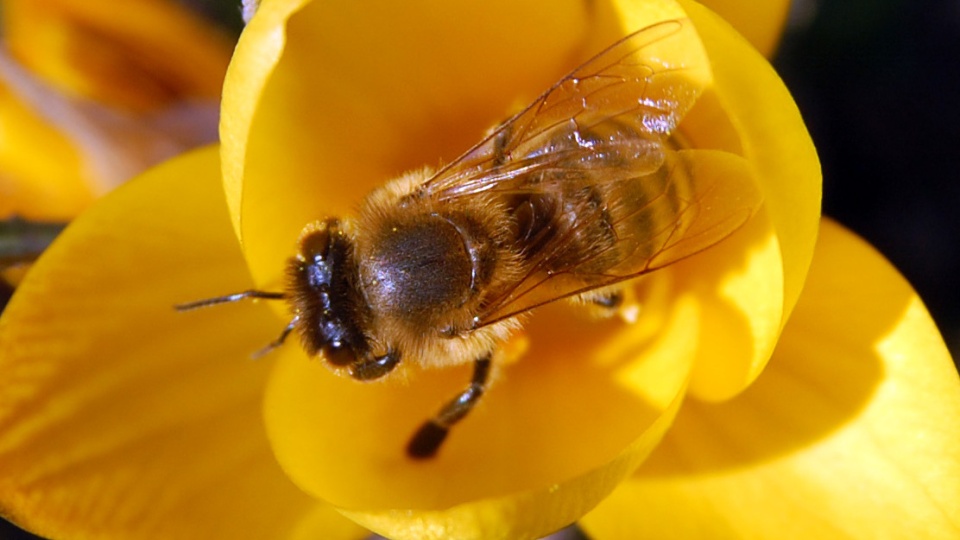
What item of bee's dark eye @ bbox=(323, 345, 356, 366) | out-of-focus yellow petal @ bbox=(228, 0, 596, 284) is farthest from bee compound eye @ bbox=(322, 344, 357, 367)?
out-of-focus yellow petal @ bbox=(228, 0, 596, 284)

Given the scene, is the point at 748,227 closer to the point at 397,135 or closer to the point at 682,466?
the point at 682,466

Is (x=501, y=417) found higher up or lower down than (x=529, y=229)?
lower down

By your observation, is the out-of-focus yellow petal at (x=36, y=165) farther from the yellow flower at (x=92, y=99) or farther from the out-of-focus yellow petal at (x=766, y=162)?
the out-of-focus yellow petal at (x=766, y=162)

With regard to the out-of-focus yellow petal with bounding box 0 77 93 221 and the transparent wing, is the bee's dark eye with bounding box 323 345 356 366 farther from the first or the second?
the out-of-focus yellow petal with bounding box 0 77 93 221

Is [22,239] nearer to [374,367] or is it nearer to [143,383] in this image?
[143,383]

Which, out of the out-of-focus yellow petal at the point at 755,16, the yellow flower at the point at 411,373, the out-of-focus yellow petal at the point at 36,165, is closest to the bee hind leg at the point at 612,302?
the yellow flower at the point at 411,373

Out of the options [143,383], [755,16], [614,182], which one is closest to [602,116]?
[614,182]

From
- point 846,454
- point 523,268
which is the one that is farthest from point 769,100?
point 846,454
